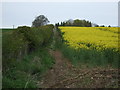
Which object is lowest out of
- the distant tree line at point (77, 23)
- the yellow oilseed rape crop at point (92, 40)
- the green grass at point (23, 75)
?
the green grass at point (23, 75)

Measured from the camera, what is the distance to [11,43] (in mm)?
7051

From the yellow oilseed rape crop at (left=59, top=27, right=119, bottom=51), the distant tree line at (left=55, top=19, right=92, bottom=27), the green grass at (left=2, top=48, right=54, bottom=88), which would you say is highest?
the distant tree line at (left=55, top=19, right=92, bottom=27)

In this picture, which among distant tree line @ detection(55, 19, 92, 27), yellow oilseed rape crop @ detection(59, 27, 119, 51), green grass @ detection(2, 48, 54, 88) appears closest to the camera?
green grass @ detection(2, 48, 54, 88)

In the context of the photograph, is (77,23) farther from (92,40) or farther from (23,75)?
(23,75)

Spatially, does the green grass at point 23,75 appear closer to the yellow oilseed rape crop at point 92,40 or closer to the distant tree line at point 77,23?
the yellow oilseed rape crop at point 92,40

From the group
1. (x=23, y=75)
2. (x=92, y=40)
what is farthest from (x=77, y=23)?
(x=23, y=75)

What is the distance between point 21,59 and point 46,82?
93.9 inches

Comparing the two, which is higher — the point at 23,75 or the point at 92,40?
the point at 92,40

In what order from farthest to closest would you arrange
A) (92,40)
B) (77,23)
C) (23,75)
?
(77,23)
(92,40)
(23,75)

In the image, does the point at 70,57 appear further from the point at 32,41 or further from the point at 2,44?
the point at 2,44

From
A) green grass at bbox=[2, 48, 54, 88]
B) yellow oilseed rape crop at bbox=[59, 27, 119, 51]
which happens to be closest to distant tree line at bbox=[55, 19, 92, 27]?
yellow oilseed rape crop at bbox=[59, 27, 119, 51]

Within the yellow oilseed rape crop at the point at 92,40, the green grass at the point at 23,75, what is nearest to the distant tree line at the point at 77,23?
the yellow oilseed rape crop at the point at 92,40

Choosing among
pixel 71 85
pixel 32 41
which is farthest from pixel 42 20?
pixel 71 85

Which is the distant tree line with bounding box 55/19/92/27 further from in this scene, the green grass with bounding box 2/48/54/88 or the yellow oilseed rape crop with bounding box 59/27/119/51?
the green grass with bounding box 2/48/54/88
